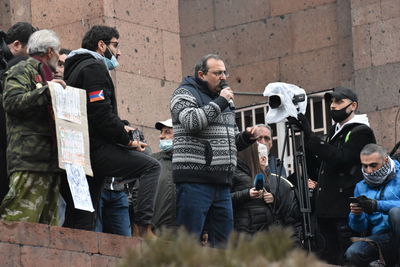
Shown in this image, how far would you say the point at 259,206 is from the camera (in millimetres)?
12492

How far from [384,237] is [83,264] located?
3.00 metres

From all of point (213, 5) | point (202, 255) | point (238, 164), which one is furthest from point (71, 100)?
point (213, 5)

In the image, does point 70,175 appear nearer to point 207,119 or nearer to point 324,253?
point 207,119

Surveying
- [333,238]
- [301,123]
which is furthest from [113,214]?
[333,238]

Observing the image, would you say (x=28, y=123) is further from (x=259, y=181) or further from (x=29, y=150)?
(x=259, y=181)

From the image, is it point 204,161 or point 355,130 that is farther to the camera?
point 355,130

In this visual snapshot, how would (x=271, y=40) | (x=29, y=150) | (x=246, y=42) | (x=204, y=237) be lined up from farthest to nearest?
(x=246, y=42) < (x=271, y=40) < (x=204, y=237) < (x=29, y=150)

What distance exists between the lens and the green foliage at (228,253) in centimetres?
651

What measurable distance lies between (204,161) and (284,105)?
4.31 feet

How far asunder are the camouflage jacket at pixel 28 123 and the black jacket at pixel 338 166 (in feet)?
9.14

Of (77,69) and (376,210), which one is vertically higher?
(77,69)

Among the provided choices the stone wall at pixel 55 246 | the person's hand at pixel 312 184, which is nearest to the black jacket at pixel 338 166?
the person's hand at pixel 312 184

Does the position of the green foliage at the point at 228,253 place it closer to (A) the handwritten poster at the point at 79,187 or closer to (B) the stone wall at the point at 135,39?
(A) the handwritten poster at the point at 79,187

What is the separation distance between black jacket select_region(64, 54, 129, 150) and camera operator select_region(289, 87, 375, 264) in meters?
2.07
